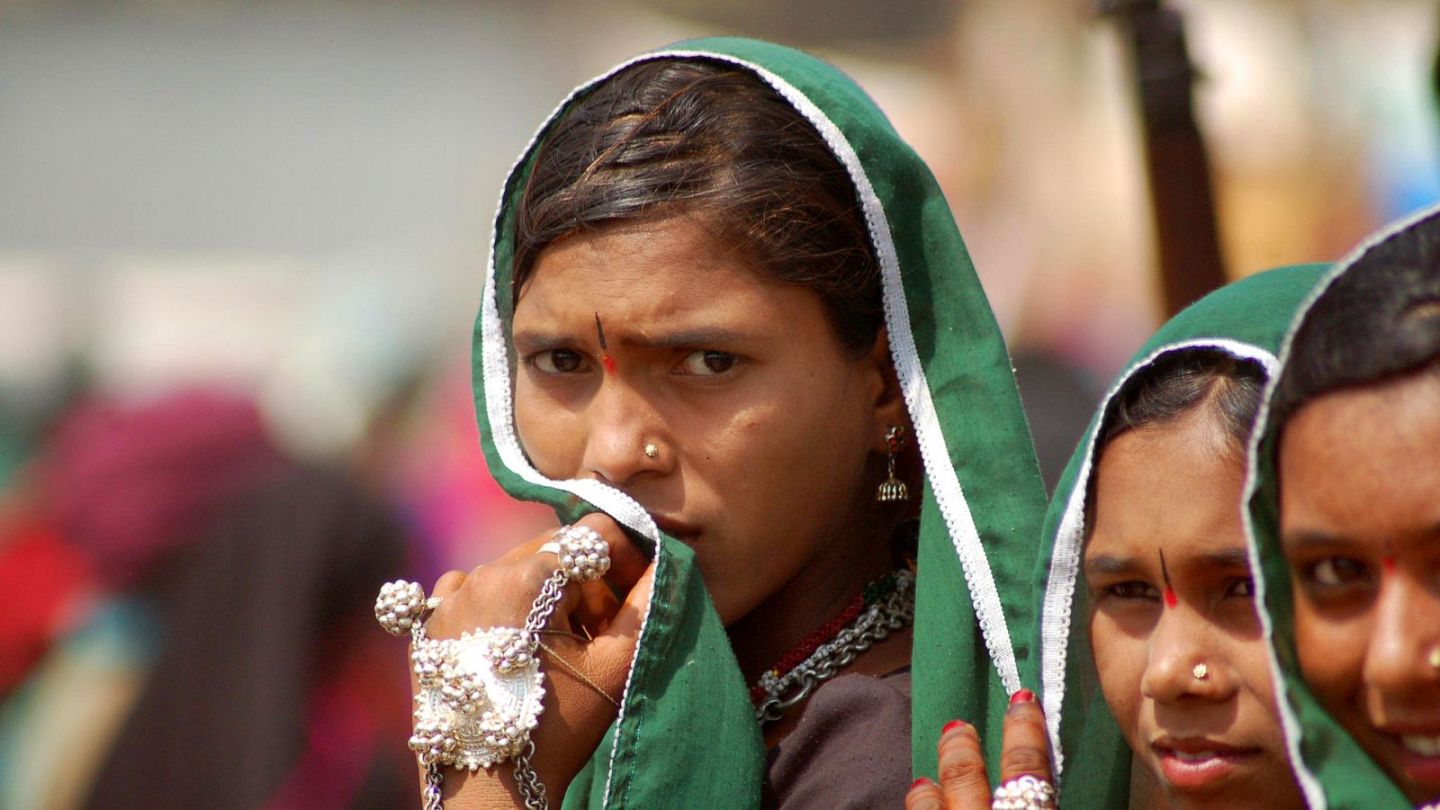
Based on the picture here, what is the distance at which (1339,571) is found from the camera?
1.71m

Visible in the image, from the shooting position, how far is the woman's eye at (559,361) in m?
2.58

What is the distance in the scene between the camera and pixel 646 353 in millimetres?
2473

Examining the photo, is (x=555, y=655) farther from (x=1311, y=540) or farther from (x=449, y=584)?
(x=1311, y=540)

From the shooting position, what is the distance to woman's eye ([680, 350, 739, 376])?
246 centimetres

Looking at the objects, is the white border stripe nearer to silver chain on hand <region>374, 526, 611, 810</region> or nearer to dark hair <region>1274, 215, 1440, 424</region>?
dark hair <region>1274, 215, 1440, 424</region>

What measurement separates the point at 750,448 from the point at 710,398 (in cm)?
9

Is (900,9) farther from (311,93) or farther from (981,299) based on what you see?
(981,299)

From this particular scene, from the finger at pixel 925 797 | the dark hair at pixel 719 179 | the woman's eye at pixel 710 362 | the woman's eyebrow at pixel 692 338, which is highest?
the dark hair at pixel 719 179

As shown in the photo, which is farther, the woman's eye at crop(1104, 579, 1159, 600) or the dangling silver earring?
the dangling silver earring

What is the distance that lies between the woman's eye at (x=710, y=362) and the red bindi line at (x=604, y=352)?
4.2 inches

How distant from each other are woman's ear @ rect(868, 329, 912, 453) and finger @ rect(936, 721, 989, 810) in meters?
0.51

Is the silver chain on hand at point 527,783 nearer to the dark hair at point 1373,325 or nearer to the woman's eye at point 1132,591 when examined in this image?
the woman's eye at point 1132,591

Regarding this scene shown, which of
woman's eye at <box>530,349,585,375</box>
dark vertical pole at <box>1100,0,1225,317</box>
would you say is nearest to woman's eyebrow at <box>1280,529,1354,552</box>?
woman's eye at <box>530,349,585,375</box>

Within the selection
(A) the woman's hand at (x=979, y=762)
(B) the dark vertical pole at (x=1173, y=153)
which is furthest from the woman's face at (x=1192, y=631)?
(B) the dark vertical pole at (x=1173, y=153)
